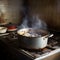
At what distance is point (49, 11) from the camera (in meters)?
1.94

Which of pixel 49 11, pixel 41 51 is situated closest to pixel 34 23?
pixel 49 11

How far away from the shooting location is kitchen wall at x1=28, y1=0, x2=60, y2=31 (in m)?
1.83

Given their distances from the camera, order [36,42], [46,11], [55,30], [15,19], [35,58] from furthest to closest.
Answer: [15,19], [46,11], [55,30], [36,42], [35,58]

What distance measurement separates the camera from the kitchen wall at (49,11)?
1.83m

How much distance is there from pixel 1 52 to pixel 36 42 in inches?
23.1

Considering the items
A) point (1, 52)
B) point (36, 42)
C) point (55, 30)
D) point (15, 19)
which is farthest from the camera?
point (15, 19)

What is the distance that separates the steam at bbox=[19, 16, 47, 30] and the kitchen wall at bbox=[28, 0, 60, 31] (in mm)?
77

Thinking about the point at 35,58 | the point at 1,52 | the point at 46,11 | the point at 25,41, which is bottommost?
the point at 1,52

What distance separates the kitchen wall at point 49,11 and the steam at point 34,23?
0.08 metres

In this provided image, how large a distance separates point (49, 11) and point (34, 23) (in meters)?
0.41

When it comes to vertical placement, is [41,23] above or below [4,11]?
below

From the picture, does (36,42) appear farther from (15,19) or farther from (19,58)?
(15,19)

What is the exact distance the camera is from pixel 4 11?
223 centimetres

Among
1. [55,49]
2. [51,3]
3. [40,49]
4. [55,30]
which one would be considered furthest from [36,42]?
[51,3]
